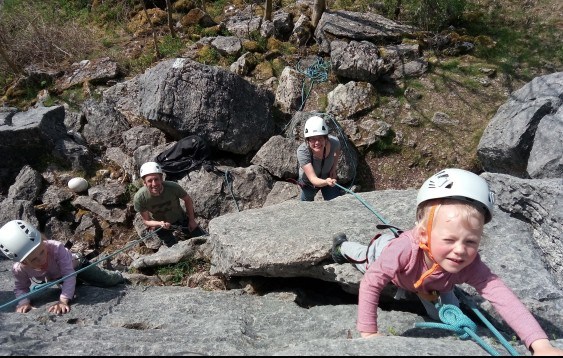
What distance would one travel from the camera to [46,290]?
15.9 ft

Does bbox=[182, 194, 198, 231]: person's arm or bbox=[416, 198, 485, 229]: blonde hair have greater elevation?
bbox=[416, 198, 485, 229]: blonde hair

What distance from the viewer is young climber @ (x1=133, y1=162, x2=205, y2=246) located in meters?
6.94

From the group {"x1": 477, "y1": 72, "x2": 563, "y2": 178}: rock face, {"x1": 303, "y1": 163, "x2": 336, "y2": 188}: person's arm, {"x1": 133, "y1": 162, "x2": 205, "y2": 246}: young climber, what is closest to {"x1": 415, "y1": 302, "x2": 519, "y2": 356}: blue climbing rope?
{"x1": 303, "y1": 163, "x2": 336, "y2": 188}: person's arm

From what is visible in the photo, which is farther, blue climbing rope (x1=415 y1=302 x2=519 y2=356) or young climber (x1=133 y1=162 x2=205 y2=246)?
young climber (x1=133 y1=162 x2=205 y2=246)

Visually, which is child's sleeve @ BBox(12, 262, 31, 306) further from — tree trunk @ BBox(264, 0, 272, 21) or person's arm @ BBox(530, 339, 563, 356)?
tree trunk @ BBox(264, 0, 272, 21)

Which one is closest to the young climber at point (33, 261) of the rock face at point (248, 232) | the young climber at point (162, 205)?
the rock face at point (248, 232)

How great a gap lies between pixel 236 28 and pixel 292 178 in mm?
6812

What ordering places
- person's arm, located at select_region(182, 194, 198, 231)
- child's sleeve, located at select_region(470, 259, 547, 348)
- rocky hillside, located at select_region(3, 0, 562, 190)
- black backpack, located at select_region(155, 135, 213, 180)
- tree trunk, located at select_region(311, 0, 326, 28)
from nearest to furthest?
1. child's sleeve, located at select_region(470, 259, 547, 348)
2. person's arm, located at select_region(182, 194, 198, 231)
3. black backpack, located at select_region(155, 135, 213, 180)
4. rocky hillside, located at select_region(3, 0, 562, 190)
5. tree trunk, located at select_region(311, 0, 326, 28)

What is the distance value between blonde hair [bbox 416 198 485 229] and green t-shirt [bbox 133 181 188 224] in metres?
4.88

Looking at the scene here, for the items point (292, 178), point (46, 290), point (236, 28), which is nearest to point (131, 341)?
point (46, 290)

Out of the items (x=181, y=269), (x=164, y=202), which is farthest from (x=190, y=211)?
(x=181, y=269)

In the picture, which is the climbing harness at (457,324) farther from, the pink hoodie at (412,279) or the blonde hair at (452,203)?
the blonde hair at (452,203)

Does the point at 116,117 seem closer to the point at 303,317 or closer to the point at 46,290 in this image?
the point at 46,290

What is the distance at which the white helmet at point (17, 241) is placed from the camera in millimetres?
4223
